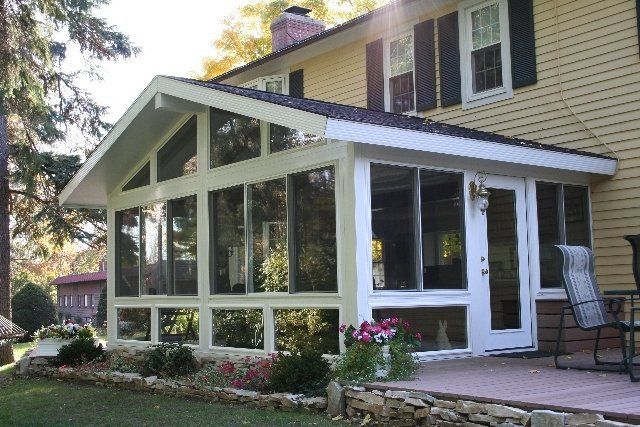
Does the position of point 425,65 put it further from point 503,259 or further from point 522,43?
point 503,259

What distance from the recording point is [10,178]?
1588 cm

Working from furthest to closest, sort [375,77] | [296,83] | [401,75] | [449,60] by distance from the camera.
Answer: [296,83], [375,77], [401,75], [449,60]

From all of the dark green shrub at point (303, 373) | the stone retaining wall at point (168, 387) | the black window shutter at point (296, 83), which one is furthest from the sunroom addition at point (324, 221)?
the black window shutter at point (296, 83)

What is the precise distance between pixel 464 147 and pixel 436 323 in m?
1.88

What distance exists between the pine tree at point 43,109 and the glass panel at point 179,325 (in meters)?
6.15

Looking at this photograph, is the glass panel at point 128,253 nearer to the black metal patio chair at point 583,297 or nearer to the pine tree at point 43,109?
the pine tree at point 43,109

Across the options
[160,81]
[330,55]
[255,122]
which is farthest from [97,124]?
A: [255,122]

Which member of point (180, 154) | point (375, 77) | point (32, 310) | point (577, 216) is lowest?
point (32, 310)

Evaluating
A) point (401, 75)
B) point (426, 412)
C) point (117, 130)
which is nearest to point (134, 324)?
point (117, 130)

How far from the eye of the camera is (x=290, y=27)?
15.7 meters

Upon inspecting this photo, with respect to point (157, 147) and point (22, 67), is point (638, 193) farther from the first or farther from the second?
point (22, 67)

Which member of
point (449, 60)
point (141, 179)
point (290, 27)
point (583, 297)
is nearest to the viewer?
point (583, 297)

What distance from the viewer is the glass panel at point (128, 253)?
10914mm

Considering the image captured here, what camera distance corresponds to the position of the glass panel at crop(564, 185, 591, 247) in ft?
31.1
